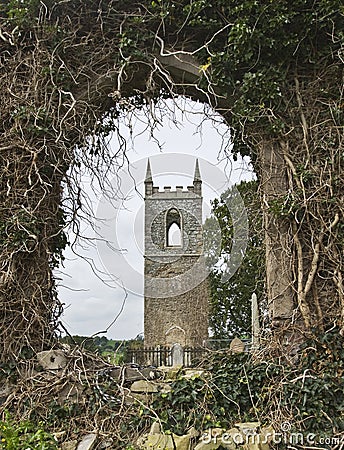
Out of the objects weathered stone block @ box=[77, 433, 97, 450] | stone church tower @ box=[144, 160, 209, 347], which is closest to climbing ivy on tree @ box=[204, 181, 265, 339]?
stone church tower @ box=[144, 160, 209, 347]

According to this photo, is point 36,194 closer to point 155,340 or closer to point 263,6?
point 263,6

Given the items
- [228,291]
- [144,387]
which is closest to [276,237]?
[144,387]

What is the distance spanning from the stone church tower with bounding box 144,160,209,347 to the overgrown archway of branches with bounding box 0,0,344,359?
32.1 feet

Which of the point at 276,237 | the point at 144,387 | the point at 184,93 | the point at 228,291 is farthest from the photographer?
the point at 228,291

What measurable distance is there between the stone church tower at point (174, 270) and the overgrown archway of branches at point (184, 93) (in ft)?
32.1

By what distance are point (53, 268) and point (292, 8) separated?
7.91ft

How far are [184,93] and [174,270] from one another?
1185 centimetres

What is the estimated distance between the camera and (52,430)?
2.84m

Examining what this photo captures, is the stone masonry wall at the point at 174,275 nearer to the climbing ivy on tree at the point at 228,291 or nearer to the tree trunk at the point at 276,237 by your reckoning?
the climbing ivy on tree at the point at 228,291

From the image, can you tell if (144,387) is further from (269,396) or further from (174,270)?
(174,270)

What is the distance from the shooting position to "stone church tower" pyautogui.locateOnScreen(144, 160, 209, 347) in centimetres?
1391

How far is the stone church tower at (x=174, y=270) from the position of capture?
13914 millimetres

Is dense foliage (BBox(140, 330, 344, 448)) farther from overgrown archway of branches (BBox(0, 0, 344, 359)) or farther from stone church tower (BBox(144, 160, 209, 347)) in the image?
stone church tower (BBox(144, 160, 209, 347))

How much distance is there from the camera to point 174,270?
50.0 ft
